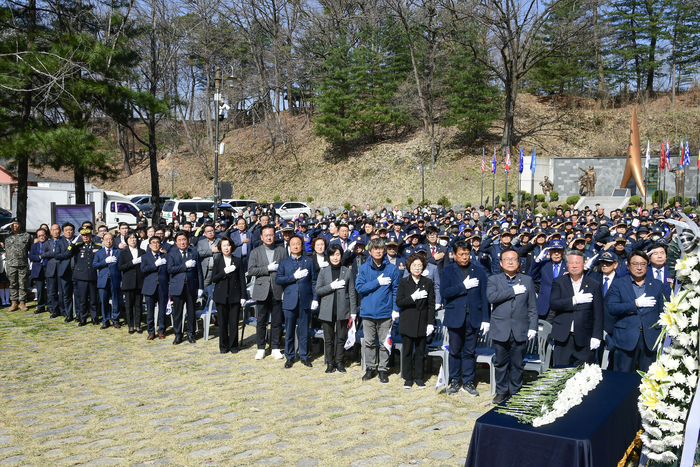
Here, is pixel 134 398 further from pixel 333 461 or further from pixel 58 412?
pixel 333 461

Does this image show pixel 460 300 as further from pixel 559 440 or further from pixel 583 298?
pixel 559 440

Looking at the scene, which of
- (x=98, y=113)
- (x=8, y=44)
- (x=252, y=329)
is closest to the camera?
(x=252, y=329)

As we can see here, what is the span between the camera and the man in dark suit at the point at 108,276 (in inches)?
400

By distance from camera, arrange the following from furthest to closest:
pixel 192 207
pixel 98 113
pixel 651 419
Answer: pixel 192 207 → pixel 98 113 → pixel 651 419

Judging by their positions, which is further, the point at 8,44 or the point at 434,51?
the point at 434,51

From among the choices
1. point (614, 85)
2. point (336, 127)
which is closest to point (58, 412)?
point (336, 127)

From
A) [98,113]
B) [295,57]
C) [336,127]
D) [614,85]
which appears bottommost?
[98,113]

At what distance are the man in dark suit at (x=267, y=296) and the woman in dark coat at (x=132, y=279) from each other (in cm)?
265

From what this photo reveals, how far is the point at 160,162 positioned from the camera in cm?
5516

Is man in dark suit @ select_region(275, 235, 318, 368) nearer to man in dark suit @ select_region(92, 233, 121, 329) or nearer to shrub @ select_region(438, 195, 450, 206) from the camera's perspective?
man in dark suit @ select_region(92, 233, 121, 329)

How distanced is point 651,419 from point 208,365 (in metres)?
6.14

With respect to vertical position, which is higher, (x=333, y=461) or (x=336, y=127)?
(x=336, y=127)

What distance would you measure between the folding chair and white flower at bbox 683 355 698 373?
327 centimetres

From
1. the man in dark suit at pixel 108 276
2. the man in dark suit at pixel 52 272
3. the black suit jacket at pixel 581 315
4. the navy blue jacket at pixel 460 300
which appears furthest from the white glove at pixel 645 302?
the man in dark suit at pixel 52 272
